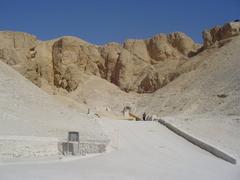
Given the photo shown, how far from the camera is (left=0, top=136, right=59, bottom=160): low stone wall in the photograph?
16516mm

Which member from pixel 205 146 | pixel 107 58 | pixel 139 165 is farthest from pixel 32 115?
pixel 107 58

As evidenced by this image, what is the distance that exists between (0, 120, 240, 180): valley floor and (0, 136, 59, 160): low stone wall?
4.23 ft

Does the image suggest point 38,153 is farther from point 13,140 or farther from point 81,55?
point 81,55

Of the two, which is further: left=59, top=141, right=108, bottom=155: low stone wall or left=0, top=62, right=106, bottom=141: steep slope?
left=0, top=62, right=106, bottom=141: steep slope

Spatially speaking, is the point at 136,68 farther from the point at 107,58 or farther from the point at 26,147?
the point at 26,147

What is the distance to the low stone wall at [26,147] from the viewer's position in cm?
1652

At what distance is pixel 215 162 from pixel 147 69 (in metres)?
55.4

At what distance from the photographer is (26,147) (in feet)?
56.3

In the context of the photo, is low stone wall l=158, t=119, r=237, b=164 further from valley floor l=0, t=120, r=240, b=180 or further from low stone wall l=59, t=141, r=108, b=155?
low stone wall l=59, t=141, r=108, b=155

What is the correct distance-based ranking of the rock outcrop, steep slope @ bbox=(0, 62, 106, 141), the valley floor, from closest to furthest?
1. the valley floor
2. steep slope @ bbox=(0, 62, 106, 141)
3. the rock outcrop

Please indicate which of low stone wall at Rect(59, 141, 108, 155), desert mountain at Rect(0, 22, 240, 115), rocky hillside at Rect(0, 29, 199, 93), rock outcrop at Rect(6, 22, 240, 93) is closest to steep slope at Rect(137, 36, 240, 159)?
desert mountain at Rect(0, 22, 240, 115)

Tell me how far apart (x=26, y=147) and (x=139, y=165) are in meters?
4.09

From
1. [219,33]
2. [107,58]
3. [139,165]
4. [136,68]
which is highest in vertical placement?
[219,33]

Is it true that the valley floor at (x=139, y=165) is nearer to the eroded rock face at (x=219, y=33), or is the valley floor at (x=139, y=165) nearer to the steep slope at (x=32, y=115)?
the steep slope at (x=32, y=115)
